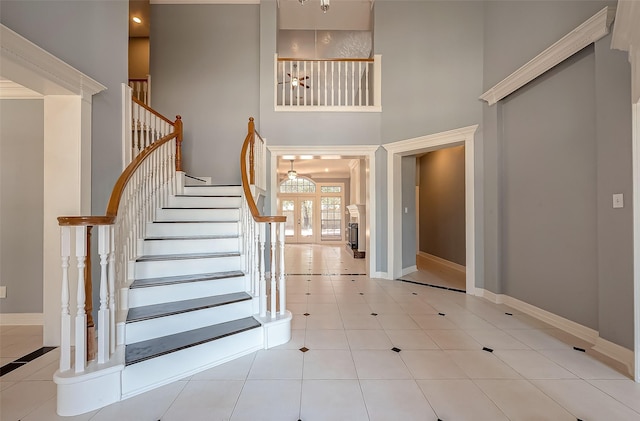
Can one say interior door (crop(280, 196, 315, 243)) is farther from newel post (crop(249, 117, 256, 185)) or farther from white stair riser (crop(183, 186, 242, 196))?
newel post (crop(249, 117, 256, 185))

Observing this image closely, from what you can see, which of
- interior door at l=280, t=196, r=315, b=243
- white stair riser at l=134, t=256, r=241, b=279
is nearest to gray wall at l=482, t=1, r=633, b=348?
white stair riser at l=134, t=256, r=241, b=279

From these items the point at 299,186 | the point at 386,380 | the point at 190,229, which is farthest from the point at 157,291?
the point at 299,186

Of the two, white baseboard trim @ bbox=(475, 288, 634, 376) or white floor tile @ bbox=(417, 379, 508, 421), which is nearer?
white floor tile @ bbox=(417, 379, 508, 421)

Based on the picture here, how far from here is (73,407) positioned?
153 centimetres

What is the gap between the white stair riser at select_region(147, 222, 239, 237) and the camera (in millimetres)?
2939

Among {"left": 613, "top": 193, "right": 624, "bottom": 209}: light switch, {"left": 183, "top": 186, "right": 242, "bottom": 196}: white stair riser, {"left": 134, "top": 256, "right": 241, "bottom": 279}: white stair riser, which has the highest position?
{"left": 183, "top": 186, "right": 242, "bottom": 196}: white stair riser

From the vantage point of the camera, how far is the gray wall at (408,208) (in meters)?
4.99

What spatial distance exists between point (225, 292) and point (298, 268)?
132 inches

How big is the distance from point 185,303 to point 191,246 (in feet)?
2.40

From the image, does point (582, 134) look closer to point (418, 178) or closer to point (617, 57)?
point (617, 57)

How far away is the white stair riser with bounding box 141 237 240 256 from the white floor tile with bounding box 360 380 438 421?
1887 mm

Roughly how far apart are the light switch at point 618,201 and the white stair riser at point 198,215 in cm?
353

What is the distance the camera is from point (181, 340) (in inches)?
76.8

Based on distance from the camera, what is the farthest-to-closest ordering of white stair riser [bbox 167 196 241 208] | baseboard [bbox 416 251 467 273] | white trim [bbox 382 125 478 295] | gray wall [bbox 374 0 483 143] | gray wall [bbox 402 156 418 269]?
baseboard [bbox 416 251 467 273] → gray wall [bbox 402 156 418 269] → gray wall [bbox 374 0 483 143] → white trim [bbox 382 125 478 295] → white stair riser [bbox 167 196 241 208]
